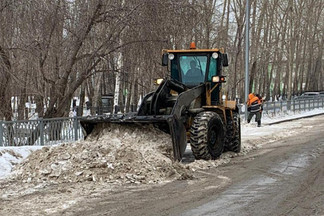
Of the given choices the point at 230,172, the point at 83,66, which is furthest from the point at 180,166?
the point at 83,66

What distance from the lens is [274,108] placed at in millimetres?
28281

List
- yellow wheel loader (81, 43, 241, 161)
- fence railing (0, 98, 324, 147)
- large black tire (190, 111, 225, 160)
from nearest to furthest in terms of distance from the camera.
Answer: yellow wheel loader (81, 43, 241, 161) → large black tire (190, 111, 225, 160) → fence railing (0, 98, 324, 147)

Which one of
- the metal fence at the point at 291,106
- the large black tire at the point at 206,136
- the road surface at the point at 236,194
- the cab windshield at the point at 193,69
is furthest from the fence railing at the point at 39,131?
the metal fence at the point at 291,106

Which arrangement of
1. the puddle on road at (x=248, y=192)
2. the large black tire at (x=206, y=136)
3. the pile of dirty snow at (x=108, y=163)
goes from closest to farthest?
the puddle on road at (x=248, y=192) < the pile of dirty snow at (x=108, y=163) < the large black tire at (x=206, y=136)

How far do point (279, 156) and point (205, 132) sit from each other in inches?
98.5

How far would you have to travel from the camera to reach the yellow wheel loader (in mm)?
9352

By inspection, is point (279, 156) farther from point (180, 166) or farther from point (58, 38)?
point (58, 38)

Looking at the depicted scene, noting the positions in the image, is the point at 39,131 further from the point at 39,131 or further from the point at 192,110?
the point at 192,110

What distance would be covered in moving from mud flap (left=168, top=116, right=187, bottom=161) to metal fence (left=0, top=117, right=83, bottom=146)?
4897 mm

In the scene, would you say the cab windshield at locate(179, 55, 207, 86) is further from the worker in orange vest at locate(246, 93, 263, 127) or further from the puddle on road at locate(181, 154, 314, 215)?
Answer: the worker in orange vest at locate(246, 93, 263, 127)

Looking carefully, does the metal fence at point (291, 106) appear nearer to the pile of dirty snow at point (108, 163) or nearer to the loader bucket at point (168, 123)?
the loader bucket at point (168, 123)

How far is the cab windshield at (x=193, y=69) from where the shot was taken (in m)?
11.3

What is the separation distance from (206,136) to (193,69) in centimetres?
235

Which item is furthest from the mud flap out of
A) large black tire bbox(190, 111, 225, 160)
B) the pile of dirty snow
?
large black tire bbox(190, 111, 225, 160)
